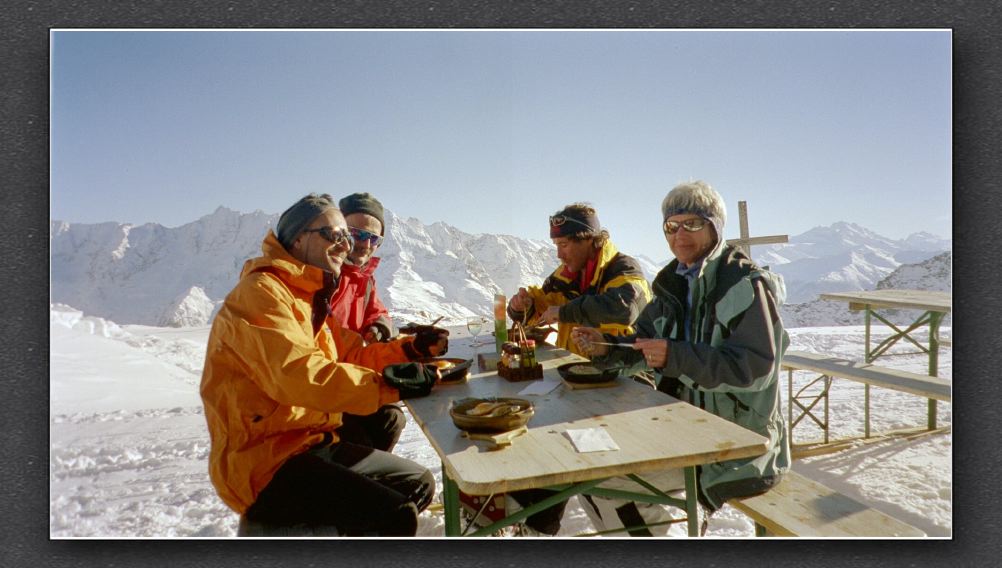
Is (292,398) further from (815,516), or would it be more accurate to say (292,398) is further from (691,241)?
(815,516)

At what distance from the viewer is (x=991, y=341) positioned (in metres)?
2.22

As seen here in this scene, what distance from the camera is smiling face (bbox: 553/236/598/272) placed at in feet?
10.3

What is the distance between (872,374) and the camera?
3.88m

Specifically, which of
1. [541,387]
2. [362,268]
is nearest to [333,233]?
[541,387]

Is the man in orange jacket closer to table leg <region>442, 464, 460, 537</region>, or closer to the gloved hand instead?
table leg <region>442, 464, 460, 537</region>

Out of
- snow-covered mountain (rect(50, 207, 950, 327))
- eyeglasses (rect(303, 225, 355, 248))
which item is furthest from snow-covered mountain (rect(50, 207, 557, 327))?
eyeglasses (rect(303, 225, 355, 248))

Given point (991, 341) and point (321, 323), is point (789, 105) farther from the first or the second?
point (321, 323)

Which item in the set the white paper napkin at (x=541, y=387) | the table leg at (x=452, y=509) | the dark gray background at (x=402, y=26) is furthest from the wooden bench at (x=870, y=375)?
the table leg at (x=452, y=509)

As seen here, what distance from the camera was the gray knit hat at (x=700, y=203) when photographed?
202 cm

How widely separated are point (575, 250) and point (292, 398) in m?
1.94

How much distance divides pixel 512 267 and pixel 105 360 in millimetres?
2404

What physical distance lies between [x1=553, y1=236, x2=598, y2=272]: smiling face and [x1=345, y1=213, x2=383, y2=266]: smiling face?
3.50 ft

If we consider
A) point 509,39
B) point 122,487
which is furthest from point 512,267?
point 122,487

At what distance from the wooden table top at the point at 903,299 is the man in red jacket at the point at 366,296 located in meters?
2.49
